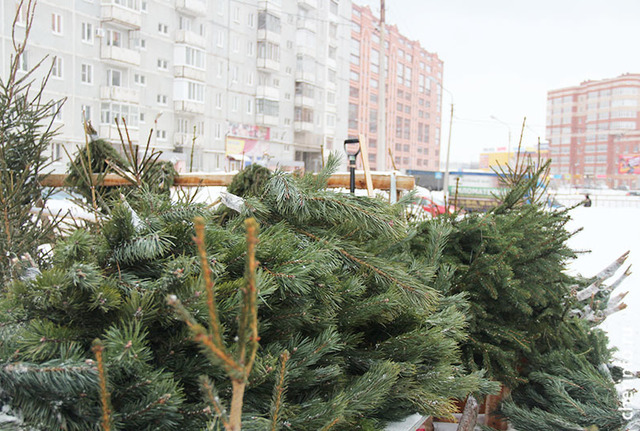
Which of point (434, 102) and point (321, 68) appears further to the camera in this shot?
point (434, 102)

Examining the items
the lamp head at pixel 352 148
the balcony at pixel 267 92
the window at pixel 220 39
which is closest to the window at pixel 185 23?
the window at pixel 220 39

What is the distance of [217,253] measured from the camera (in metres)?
1.08

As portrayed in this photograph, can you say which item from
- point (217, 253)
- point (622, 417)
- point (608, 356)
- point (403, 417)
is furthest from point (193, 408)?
point (608, 356)

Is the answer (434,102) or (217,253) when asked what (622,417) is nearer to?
(217,253)

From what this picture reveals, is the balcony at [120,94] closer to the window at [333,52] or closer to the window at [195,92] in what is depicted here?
the window at [195,92]

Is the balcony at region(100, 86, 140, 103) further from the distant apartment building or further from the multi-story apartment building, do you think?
the multi-story apartment building

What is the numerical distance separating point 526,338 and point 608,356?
76cm

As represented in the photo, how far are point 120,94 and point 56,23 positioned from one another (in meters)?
3.57

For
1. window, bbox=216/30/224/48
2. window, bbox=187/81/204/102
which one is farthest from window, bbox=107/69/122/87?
window, bbox=216/30/224/48

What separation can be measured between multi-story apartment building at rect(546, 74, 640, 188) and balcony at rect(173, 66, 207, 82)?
2449 inches

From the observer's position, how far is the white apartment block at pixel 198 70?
20.0 m

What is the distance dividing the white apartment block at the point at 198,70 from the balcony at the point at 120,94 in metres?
0.04

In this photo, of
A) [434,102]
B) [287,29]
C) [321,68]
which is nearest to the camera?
[287,29]

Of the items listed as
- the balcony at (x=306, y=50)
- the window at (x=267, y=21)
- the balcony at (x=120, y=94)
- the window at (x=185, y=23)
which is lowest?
the balcony at (x=120, y=94)
